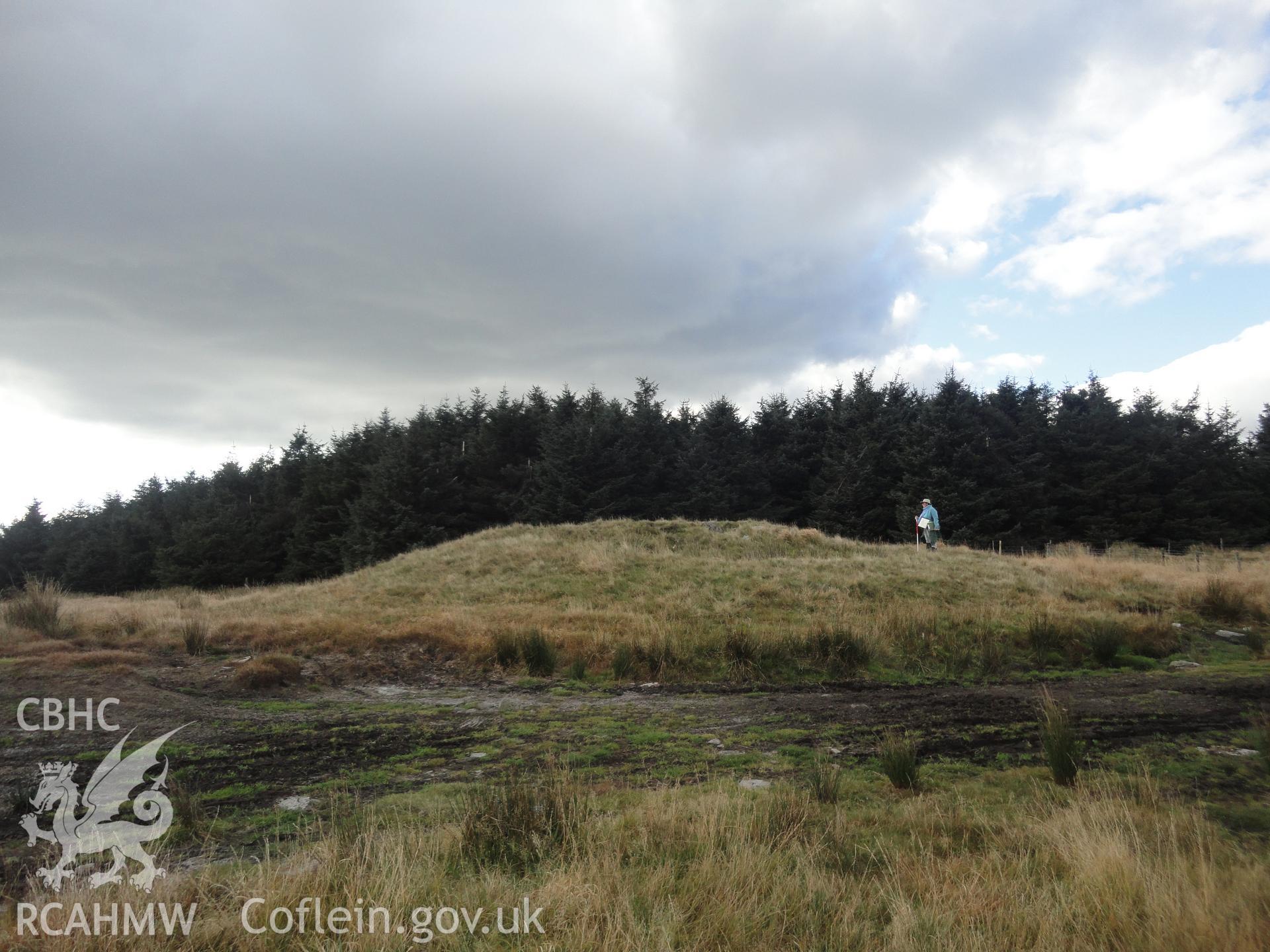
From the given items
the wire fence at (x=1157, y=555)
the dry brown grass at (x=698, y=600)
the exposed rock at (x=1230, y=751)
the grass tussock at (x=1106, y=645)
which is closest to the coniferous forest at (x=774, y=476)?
the wire fence at (x=1157, y=555)

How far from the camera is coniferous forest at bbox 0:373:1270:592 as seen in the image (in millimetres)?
42938

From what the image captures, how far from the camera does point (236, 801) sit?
17.6 feet

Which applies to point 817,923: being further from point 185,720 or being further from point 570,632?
point 570,632

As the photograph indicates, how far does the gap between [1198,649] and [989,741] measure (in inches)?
412

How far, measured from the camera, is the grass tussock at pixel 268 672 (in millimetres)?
10844

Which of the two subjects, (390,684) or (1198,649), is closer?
(390,684)

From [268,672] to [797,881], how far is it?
10409 mm

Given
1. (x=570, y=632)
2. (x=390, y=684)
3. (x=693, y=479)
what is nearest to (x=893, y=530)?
(x=693, y=479)

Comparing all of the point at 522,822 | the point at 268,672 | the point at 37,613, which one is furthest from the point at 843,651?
the point at 37,613

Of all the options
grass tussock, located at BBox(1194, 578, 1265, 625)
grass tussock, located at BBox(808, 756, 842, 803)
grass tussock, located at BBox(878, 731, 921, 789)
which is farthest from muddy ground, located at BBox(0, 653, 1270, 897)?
grass tussock, located at BBox(1194, 578, 1265, 625)

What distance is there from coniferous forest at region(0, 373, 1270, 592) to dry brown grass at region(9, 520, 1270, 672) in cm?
1566

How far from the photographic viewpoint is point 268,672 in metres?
11.1

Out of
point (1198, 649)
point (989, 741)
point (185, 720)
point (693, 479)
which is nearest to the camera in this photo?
point (989, 741)

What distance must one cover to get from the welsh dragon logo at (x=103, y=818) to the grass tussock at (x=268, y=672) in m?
4.77
